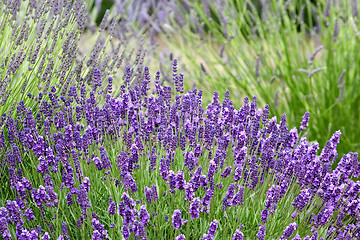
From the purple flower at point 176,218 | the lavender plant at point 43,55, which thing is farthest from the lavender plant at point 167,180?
the lavender plant at point 43,55

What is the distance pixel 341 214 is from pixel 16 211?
135 cm

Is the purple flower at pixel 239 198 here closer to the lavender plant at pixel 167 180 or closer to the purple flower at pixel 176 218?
the lavender plant at pixel 167 180

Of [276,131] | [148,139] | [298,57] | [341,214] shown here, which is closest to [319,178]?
[341,214]

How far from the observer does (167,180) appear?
77.7 inches

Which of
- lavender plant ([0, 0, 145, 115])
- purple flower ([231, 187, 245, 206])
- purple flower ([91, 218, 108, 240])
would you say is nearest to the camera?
purple flower ([91, 218, 108, 240])

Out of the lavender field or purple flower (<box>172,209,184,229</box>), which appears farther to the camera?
the lavender field

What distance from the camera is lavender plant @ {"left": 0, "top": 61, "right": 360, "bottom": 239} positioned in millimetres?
1821

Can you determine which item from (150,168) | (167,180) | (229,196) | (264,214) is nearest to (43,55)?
(150,168)

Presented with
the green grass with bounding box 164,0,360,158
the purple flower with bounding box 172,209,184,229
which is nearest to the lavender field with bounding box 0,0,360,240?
the purple flower with bounding box 172,209,184,229

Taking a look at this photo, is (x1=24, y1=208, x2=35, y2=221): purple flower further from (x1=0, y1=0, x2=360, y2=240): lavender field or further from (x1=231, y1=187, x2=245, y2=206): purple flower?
(x1=231, y1=187, x2=245, y2=206): purple flower

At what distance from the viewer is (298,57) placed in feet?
14.0

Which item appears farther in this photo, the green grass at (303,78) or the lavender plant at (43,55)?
the green grass at (303,78)

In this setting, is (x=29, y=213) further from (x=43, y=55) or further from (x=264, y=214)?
(x=43, y=55)

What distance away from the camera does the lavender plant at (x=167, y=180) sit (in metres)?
1.82
